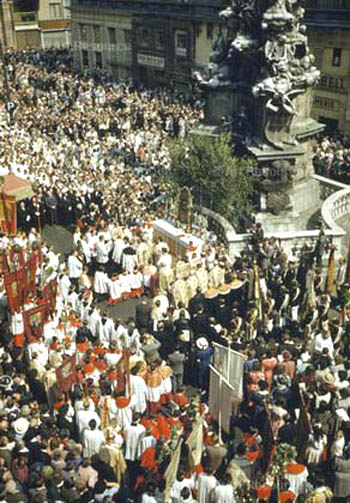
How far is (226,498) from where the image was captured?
33.3ft

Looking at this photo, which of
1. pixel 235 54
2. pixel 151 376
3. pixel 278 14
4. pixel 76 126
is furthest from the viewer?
pixel 76 126

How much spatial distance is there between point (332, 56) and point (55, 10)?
4449 cm

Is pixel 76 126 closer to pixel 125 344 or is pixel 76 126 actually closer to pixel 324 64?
pixel 324 64

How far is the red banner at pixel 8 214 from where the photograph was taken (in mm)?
21141

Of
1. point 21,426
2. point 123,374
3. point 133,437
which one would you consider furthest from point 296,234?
point 21,426

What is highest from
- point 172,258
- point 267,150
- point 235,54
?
point 235,54

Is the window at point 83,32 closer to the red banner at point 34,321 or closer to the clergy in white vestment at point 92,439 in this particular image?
the red banner at point 34,321

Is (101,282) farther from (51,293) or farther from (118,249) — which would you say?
(51,293)

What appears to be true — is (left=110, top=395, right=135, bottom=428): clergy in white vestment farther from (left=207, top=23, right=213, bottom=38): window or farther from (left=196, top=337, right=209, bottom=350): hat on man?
(left=207, top=23, right=213, bottom=38): window

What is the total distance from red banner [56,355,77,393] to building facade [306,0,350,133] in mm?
26674

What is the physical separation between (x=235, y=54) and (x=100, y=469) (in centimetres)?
1820

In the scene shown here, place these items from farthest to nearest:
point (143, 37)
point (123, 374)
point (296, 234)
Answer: point (143, 37)
point (296, 234)
point (123, 374)

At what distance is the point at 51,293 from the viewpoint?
16.0 m

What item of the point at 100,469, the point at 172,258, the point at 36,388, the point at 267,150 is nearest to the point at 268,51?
the point at 267,150
